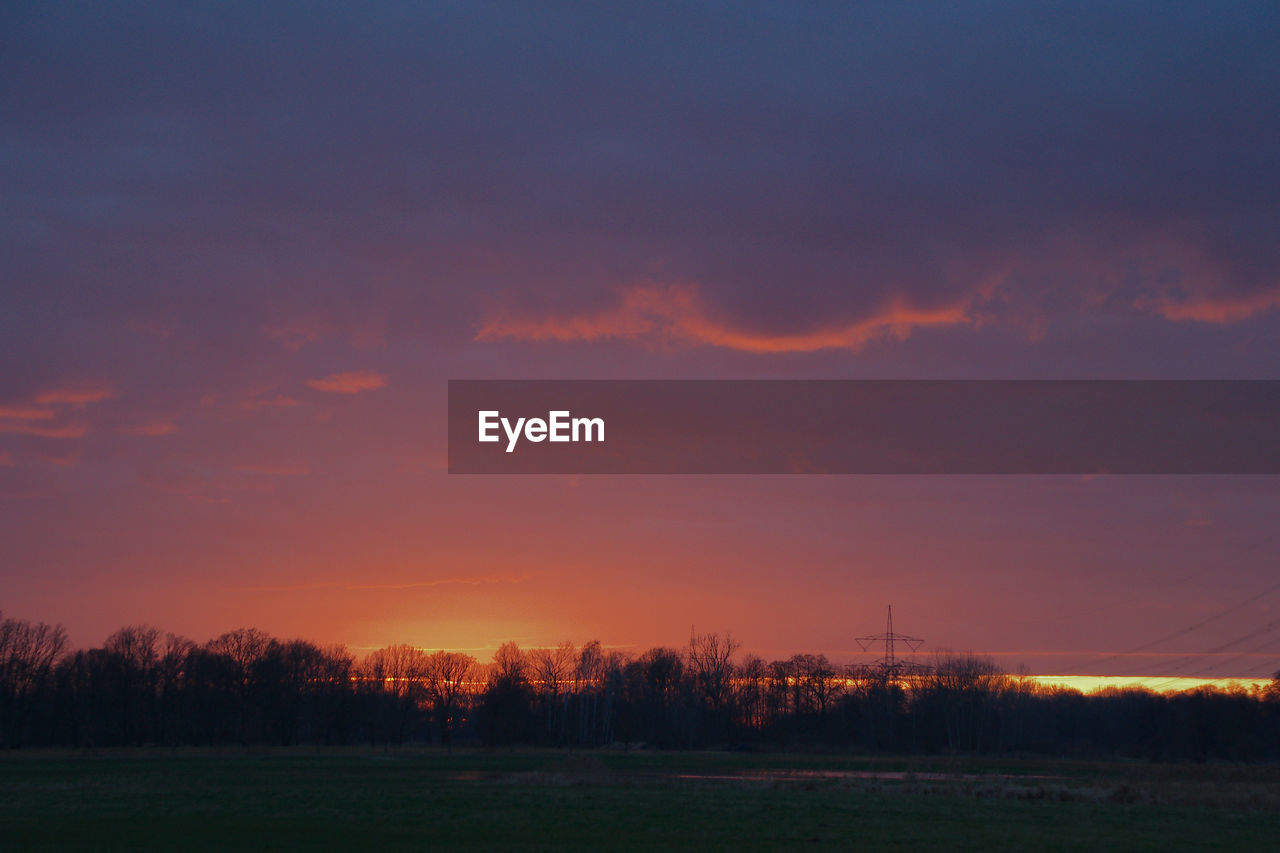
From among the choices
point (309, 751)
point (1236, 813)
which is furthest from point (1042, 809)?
point (309, 751)

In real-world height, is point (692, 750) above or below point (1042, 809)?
below

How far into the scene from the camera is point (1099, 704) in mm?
180000

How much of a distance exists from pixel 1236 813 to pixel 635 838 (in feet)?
93.8

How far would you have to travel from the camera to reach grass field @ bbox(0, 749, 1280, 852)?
95.2 ft

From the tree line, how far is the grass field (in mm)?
55411

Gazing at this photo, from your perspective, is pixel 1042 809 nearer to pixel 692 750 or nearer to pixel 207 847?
pixel 207 847

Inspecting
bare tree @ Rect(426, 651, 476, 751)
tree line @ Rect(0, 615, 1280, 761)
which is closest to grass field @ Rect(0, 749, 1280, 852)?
Result: tree line @ Rect(0, 615, 1280, 761)

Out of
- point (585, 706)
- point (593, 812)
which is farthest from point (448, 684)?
point (593, 812)

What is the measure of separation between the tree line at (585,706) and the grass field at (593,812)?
5541cm

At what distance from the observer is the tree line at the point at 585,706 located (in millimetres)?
113625

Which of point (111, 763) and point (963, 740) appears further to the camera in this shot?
point (963, 740)

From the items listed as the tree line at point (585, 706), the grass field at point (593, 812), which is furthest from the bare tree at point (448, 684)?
the grass field at point (593, 812)

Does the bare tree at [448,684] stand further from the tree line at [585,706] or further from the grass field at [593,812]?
the grass field at [593,812]

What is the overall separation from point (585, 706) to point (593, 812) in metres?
130
